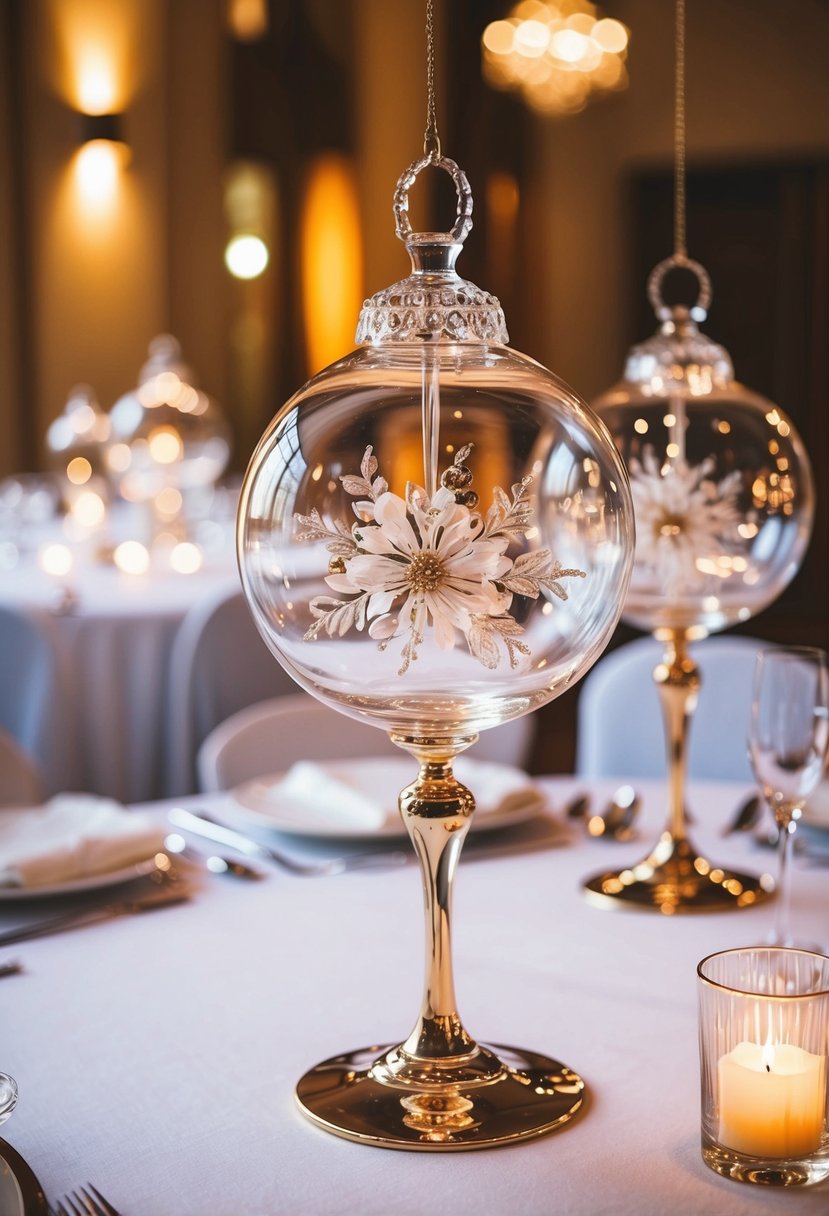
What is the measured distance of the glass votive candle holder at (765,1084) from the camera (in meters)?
0.83

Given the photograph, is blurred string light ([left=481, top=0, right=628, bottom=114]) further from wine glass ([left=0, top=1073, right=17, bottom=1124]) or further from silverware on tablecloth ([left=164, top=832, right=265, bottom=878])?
wine glass ([left=0, top=1073, right=17, bottom=1124])

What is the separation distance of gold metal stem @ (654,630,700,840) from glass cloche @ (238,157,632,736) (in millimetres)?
522

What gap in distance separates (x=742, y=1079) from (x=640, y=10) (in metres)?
7.50

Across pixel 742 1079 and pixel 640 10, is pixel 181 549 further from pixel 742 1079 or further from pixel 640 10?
pixel 640 10

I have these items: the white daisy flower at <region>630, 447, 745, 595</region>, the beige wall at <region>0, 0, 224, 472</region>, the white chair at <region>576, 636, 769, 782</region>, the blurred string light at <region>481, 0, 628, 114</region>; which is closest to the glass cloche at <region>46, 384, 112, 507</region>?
the white chair at <region>576, 636, 769, 782</region>

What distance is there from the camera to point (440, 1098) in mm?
922

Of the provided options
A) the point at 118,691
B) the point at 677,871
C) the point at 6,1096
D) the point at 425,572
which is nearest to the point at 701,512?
the point at 677,871

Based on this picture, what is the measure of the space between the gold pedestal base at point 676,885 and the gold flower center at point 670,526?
0.94ft

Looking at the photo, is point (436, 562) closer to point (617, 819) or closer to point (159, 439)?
point (617, 819)

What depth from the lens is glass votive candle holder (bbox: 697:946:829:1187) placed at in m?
0.83

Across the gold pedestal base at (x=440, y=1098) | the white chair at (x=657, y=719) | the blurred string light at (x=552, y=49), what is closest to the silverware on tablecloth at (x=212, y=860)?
the gold pedestal base at (x=440, y=1098)

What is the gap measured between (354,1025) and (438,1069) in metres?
0.13

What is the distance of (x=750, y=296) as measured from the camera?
7.59m

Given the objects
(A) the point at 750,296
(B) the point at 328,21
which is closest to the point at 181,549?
(B) the point at 328,21
